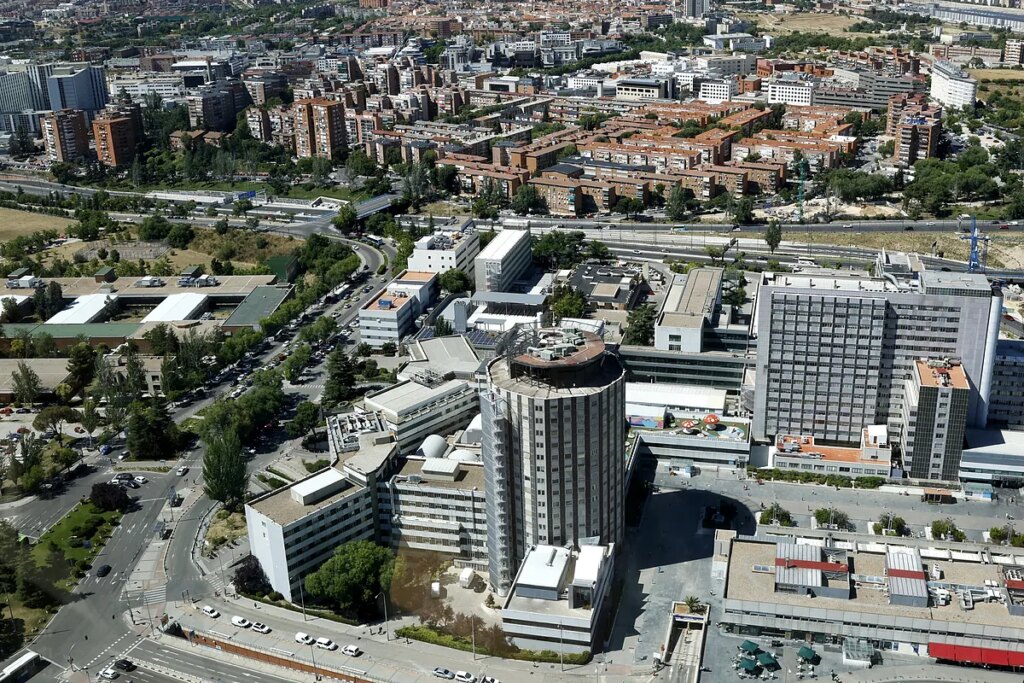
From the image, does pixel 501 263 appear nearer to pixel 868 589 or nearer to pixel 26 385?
pixel 26 385

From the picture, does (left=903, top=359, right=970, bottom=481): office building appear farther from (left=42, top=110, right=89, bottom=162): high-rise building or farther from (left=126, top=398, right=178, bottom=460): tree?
(left=42, top=110, right=89, bottom=162): high-rise building

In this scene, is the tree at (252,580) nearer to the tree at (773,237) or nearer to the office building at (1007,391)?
the office building at (1007,391)

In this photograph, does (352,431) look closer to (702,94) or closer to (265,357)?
(265,357)

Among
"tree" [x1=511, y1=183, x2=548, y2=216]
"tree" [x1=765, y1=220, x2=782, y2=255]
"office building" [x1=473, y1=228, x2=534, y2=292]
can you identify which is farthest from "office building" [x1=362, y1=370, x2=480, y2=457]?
"tree" [x1=511, y1=183, x2=548, y2=216]

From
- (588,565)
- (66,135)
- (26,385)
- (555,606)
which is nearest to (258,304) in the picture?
(26,385)

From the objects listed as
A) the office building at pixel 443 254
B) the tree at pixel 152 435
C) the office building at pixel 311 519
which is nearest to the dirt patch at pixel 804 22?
the office building at pixel 443 254

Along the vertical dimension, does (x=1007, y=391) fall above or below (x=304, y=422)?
above
